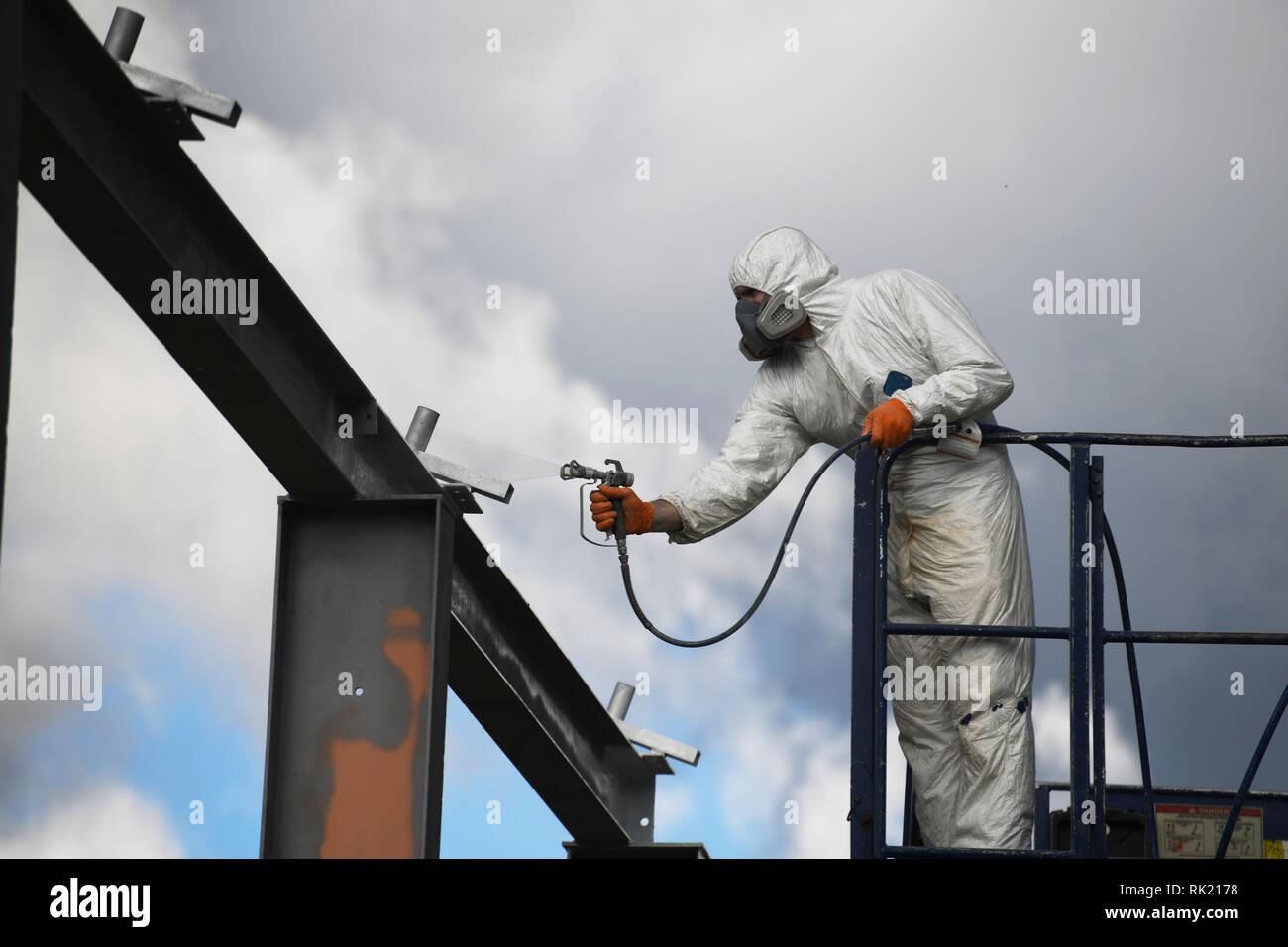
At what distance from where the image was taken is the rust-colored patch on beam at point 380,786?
5887mm

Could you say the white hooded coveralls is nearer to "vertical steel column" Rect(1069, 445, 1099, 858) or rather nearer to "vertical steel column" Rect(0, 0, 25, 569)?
"vertical steel column" Rect(1069, 445, 1099, 858)

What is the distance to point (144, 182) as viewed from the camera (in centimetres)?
507

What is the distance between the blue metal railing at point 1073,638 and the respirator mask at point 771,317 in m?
0.82

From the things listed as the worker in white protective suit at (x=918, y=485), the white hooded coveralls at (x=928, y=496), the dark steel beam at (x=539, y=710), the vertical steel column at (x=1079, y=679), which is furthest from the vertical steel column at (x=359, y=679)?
the vertical steel column at (x=1079, y=679)

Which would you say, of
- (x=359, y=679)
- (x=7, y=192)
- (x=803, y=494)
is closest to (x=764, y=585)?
(x=803, y=494)

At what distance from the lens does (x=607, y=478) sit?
636 centimetres

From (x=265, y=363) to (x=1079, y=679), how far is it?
2966 millimetres

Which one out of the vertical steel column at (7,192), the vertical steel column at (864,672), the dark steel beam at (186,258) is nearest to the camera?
the vertical steel column at (7,192)

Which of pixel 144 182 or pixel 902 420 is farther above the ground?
pixel 144 182

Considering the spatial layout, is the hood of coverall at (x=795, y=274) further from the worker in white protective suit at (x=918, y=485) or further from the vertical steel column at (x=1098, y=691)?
the vertical steel column at (x=1098, y=691)
